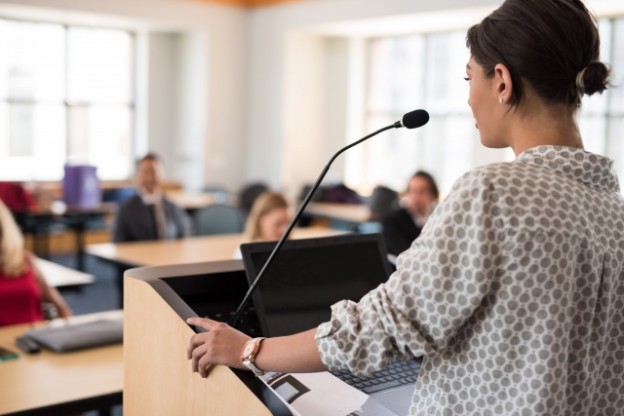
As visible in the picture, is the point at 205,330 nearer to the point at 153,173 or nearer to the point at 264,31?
the point at 153,173

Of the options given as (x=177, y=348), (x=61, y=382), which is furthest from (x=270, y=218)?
(x=177, y=348)

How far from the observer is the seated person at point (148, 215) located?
526cm

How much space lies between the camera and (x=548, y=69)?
1.08m

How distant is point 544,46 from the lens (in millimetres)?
1068

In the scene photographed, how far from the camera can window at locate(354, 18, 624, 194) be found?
25.8ft

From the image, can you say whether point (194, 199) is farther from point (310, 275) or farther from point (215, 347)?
point (215, 347)

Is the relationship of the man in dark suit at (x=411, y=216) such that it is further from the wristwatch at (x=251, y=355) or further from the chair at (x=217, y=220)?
the wristwatch at (x=251, y=355)

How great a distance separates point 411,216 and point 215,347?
11.0ft

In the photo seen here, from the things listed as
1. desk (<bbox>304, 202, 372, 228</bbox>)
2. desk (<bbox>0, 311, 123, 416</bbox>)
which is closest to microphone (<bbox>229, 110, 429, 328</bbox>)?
desk (<bbox>0, 311, 123, 416</bbox>)

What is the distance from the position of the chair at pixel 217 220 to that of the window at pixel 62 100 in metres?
3.12

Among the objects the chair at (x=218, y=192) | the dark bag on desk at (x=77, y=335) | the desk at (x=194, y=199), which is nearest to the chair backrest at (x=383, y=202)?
the desk at (x=194, y=199)

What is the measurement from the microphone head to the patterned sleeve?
28cm

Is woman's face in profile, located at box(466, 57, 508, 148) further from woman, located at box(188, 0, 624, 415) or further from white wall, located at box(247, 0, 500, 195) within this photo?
white wall, located at box(247, 0, 500, 195)

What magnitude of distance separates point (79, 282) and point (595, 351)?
9.89 feet
